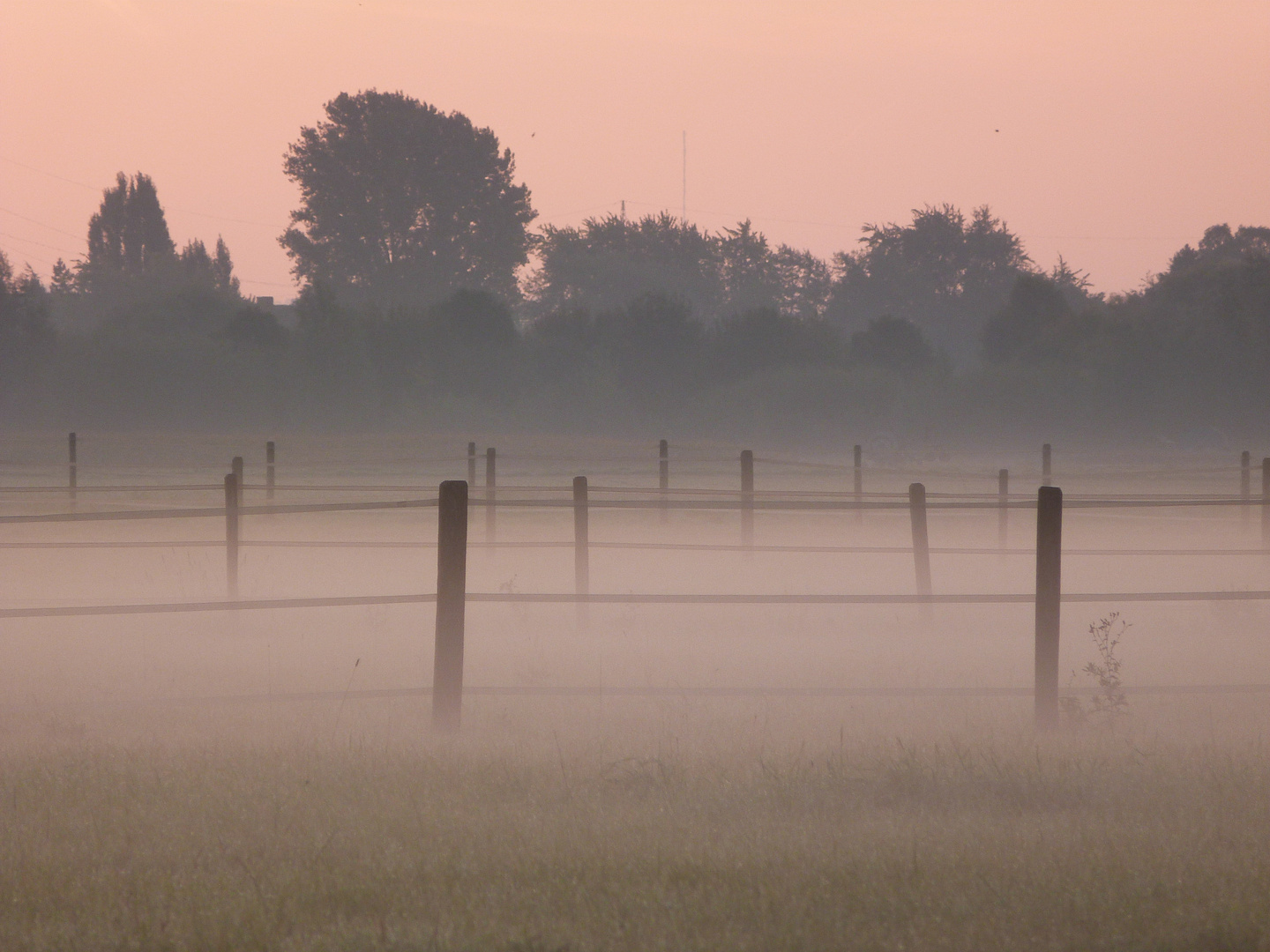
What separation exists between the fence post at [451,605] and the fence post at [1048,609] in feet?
10.9

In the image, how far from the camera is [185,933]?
4168 millimetres

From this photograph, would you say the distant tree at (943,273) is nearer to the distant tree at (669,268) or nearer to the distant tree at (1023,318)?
the distant tree at (669,268)

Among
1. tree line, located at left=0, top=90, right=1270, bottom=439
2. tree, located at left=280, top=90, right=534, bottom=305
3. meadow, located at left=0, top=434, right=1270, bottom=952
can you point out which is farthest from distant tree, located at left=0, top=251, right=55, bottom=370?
meadow, located at left=0, top=434, right=1270, bottom=952

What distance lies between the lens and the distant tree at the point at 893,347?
6253cm

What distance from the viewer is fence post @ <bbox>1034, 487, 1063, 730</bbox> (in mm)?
7211

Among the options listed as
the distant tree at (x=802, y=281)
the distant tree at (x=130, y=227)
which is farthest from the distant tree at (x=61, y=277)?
the distant tree at (x=802, y=281)

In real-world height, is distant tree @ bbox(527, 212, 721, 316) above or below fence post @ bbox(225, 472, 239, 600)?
above

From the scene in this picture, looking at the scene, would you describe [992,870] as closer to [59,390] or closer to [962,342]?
[59,390]

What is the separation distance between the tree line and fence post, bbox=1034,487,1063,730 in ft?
167

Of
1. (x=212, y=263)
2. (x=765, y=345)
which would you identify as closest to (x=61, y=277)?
(x=212, y=263)

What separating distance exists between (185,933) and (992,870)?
2880 mm

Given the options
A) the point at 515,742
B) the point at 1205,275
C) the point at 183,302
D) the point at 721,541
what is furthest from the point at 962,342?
the point at 515,742

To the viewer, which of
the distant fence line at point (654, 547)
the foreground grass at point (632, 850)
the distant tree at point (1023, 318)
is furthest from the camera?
the distant tree at point (1023, 318)

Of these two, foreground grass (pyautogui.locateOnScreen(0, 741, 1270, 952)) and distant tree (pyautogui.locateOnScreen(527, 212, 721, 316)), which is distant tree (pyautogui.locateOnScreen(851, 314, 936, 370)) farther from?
foreground grass (pyautogui.locateOnScreen(0, 741, 1270, 952))
